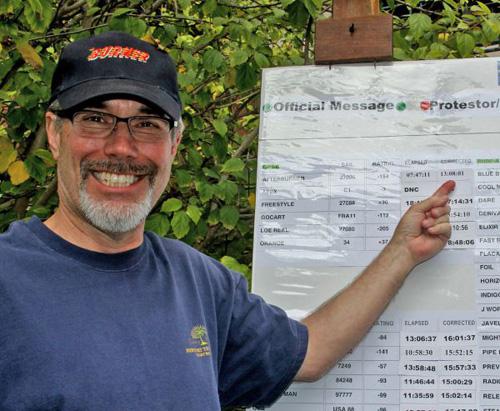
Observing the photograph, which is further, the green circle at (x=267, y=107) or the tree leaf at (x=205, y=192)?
the tree leaf at (x=205, y=192)

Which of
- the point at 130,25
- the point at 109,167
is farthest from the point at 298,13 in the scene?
the point at 109,167

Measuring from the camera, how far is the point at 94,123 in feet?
6.40

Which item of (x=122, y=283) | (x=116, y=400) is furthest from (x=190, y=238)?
(x=116, y=400)

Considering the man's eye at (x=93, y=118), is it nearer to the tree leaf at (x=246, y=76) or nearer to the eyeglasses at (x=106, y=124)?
the eyeglasses at (x=106, y=124)

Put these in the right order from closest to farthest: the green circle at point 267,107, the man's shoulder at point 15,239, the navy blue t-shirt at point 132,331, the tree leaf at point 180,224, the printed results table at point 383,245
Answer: the navy blue t-shirt at point 132,331, the man's shoulder at point 15,239, the printed results table at point 383,245, the green circle at point 267,107, the tree leaf at point 180,224

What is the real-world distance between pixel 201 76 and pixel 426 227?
1467 mm

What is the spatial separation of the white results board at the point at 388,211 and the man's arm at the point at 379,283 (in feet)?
0.14

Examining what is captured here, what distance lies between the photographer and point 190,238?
113 inches

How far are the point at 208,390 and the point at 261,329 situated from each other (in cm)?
27

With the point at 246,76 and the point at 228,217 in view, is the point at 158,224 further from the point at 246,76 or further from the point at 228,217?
the point at 246,76

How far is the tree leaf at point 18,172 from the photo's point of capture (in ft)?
9.36

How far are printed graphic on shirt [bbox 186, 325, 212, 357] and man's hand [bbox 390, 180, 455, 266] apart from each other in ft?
1.81

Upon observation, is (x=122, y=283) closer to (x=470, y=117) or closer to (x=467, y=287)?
(x=467, y=287)

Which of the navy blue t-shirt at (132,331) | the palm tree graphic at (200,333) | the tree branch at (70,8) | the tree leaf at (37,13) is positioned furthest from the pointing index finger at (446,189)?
the tree branch at (70,8)
